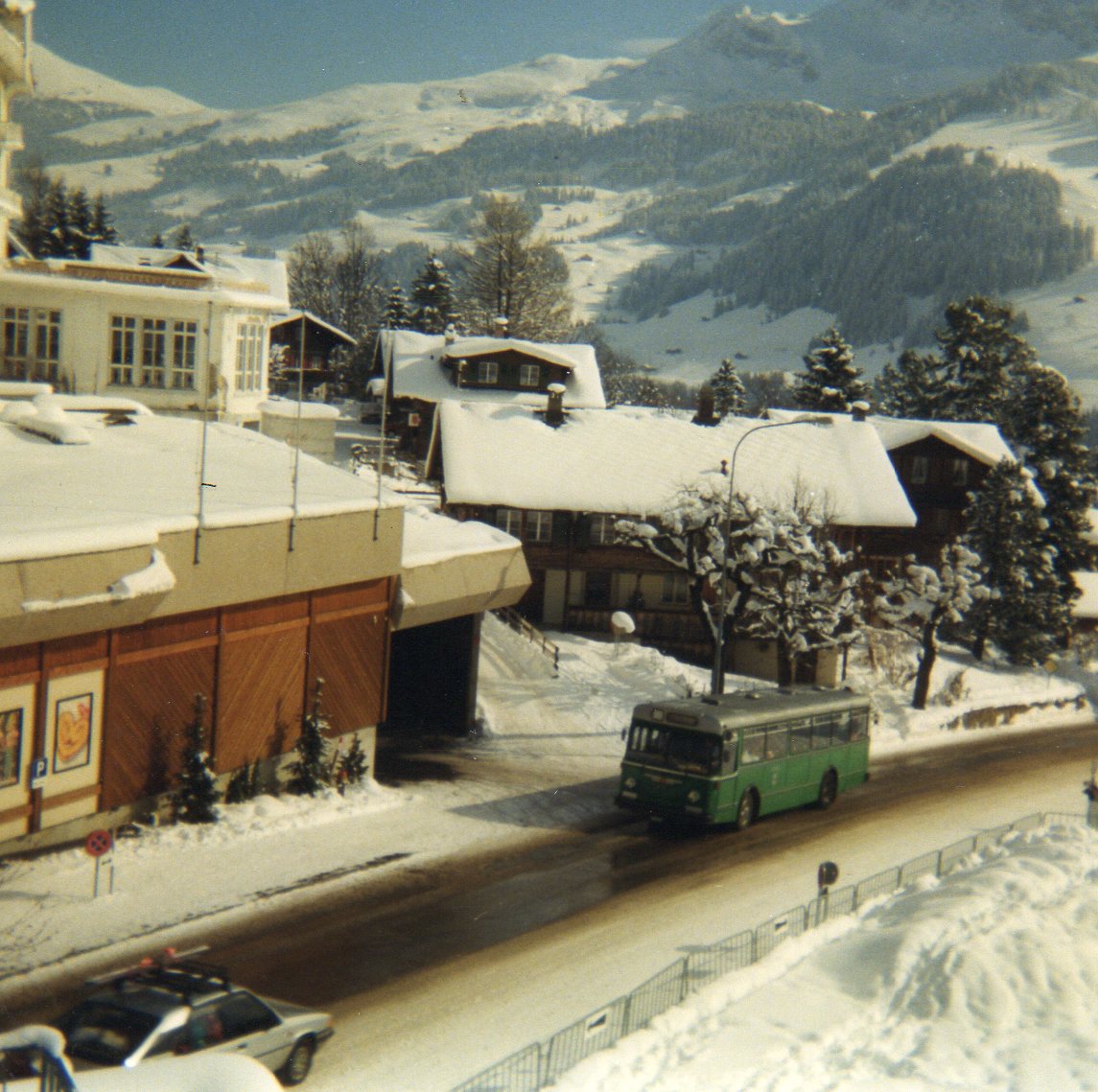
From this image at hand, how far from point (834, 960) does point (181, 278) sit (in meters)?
23.6

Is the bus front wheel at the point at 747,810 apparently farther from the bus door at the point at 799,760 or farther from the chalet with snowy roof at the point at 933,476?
the chalet with snowy roof at the point at 933,476

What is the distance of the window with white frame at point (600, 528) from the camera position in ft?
160

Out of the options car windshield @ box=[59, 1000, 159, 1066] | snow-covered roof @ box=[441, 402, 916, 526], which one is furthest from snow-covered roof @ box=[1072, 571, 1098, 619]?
car windshield @ box=[59, 1000, 159, 1066]

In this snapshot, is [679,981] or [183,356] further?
[183,356]

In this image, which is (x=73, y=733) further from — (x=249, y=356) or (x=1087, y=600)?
(x=1087, y=600)

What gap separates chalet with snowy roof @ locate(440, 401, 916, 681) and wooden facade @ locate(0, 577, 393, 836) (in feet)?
67.3

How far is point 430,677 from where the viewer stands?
3478cm

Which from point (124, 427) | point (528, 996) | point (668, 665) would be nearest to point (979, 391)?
point (668, 665)

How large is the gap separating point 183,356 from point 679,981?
2164 centimetres

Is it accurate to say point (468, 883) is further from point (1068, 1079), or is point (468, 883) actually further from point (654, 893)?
point (1068, 1079)

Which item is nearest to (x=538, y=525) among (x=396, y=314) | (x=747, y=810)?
(x=747, y=810)

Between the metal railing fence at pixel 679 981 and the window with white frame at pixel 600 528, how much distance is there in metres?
23.8

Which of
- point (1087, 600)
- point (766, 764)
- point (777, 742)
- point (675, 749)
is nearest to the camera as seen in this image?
point (675, 749)

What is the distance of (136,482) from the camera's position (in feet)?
75.7
